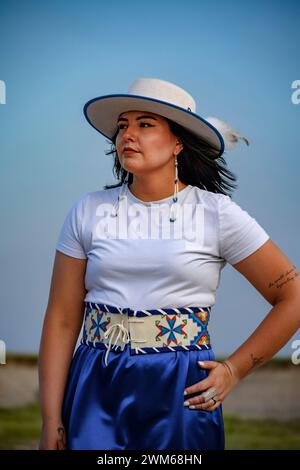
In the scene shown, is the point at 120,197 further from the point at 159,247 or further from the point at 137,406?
the point at 137,406

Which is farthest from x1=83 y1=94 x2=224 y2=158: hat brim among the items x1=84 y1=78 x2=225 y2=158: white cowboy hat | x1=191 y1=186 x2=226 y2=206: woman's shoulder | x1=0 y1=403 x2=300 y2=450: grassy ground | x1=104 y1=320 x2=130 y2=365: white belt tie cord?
x1=0 y1=403 x2=300 y2=450: grassy ground

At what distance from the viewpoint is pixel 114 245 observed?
2.06m

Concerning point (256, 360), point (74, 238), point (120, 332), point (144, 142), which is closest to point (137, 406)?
point (120, 332)

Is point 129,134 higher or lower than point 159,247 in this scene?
higher

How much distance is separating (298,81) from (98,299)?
1.80m

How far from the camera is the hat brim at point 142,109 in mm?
2096

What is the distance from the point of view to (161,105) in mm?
2086

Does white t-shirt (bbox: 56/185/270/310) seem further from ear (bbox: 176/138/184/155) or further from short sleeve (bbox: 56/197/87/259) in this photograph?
ear (bbox: 176/138/184/155)

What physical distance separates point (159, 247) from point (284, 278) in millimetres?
335

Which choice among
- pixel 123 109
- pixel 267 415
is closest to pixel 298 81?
pixel 123 109

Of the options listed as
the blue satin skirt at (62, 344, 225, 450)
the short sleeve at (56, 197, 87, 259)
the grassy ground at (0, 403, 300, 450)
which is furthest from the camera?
the grassy ground at (0, 403, 300, 450)

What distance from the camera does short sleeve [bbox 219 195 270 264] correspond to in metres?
2.05

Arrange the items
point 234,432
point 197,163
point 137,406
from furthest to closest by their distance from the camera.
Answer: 1. point 234,432
2. point 197,163
3. point 137,406
